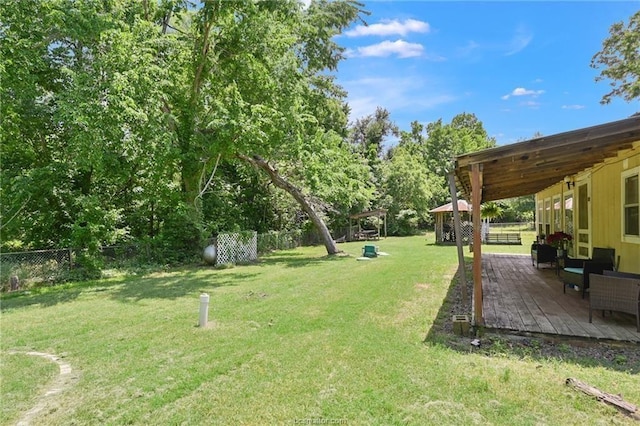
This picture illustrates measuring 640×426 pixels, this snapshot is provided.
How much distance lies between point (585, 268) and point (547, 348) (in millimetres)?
2526

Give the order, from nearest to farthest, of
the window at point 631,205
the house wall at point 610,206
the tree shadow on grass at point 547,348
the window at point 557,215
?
the tree shadow on grass at point 547,348, the window at point 631,205, the house wall at point 610,206, the window at point 557,215

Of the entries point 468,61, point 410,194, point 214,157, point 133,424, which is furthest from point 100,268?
point 410,194

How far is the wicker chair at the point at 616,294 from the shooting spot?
4781mm

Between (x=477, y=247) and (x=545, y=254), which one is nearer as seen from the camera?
(x=477, y=247)

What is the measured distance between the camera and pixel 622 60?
17062 millimetres

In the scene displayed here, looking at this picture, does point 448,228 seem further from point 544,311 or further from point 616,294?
point 616,294

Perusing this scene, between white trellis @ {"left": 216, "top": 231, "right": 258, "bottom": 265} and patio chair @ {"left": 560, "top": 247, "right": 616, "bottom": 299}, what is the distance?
1083cm

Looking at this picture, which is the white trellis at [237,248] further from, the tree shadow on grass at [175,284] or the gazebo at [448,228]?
the gazebo at [448,228]


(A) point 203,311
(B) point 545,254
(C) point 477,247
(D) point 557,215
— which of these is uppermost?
(D) point 557,215

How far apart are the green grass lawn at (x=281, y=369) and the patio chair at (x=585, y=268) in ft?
7.35

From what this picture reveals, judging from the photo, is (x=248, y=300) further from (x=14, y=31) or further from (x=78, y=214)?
(x=14, y=31)

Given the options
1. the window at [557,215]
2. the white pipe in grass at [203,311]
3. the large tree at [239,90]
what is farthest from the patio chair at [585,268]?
the large tree at [239,90]

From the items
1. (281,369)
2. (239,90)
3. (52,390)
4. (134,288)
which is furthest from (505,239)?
(52,390)

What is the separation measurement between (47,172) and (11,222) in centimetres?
174
